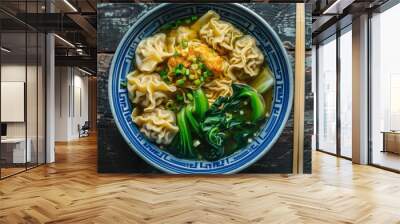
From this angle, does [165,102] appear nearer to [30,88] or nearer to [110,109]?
[110,109]

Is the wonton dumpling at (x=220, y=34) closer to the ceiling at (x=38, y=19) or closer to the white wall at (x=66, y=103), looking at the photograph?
the ceiling at (x=38, y=19)

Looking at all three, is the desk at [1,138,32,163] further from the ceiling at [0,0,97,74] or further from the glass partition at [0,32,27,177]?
the ceiling at [0,0,97,74]

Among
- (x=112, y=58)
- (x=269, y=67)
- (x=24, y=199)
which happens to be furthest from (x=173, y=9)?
(x=24, y=199)

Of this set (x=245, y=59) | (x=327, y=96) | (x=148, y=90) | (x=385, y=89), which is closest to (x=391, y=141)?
(x=385, y=89)

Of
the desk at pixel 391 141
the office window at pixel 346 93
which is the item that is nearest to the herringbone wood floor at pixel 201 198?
the desk at pixel 391 141

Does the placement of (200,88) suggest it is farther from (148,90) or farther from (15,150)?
(15,150)
